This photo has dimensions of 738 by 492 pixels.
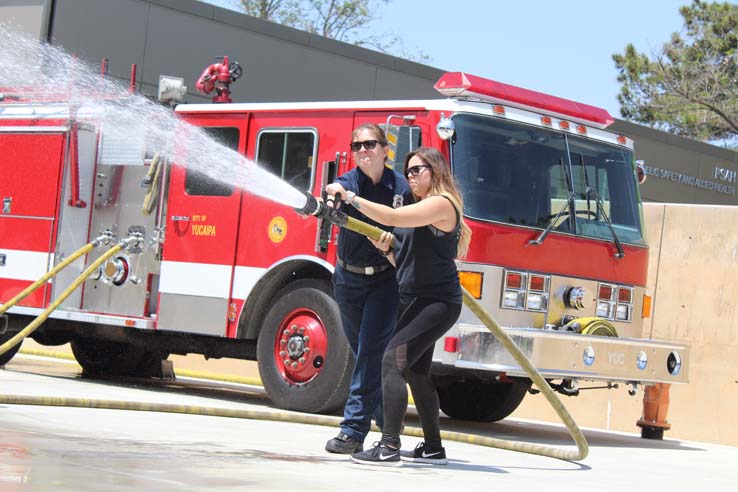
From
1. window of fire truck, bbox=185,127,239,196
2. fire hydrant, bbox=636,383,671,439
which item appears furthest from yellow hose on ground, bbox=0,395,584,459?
fire hydrant, bbox=636,383,671,439

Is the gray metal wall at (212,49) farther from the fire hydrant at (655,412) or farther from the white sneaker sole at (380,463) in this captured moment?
the white sneaker sole at (380,463)

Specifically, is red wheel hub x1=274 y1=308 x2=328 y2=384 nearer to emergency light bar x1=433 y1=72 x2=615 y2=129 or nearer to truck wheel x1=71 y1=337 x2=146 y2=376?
emergency light bar x1=433 y1=72 x2=615 y2=129

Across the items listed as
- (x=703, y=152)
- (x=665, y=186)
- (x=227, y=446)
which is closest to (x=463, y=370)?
(x=227, y=446)

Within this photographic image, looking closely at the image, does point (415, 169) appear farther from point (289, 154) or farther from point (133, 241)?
point (133, 241)

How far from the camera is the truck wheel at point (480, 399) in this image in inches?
454

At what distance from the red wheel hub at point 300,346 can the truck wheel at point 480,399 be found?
2.27 m

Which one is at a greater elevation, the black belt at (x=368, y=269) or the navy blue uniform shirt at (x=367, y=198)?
the navy blue uniform shirt at (x=367, y=198)

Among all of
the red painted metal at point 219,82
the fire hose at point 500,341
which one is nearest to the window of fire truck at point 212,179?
the red painted metal at point 219,82

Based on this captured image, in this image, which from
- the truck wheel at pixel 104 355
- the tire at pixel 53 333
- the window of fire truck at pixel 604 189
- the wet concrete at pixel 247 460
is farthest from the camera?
the truck wheel at pixel 104 355

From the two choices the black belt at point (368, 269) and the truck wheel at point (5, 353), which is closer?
the black belt at point (368, 269)

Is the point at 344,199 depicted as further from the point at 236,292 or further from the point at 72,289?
the point at 72,289

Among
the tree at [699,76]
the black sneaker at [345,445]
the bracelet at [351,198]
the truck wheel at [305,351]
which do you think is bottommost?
the black sneaker at [345,445]

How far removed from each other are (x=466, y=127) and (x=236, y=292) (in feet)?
7.93

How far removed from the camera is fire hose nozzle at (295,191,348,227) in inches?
261
